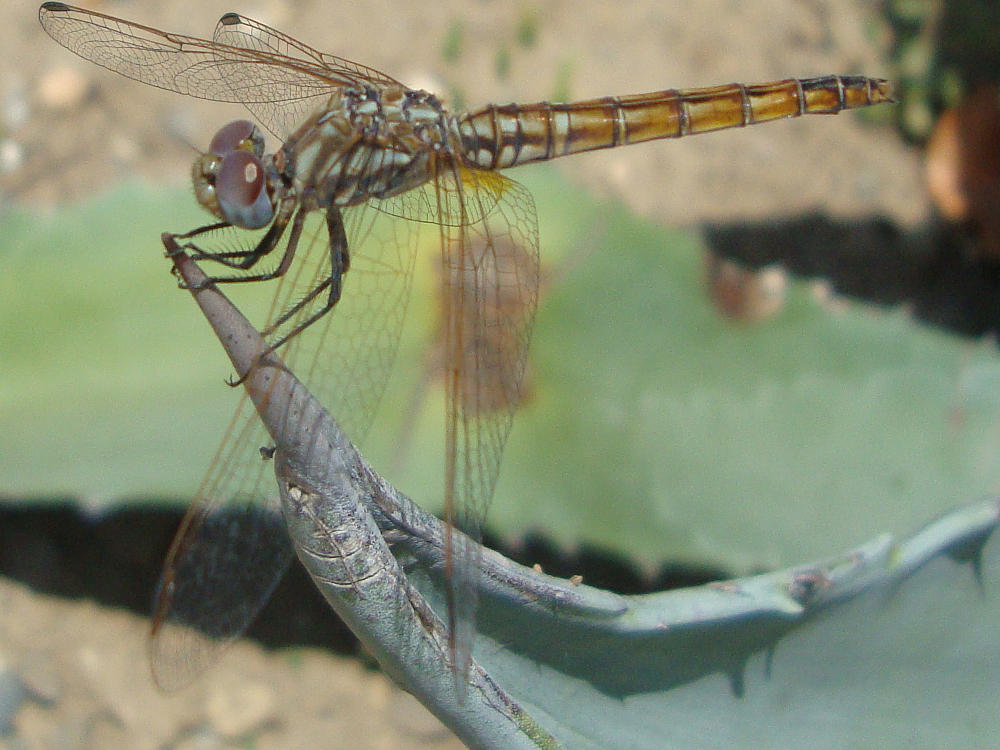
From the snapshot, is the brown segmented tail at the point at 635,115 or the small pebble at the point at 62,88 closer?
the brown segmented tail at the point at 635,115

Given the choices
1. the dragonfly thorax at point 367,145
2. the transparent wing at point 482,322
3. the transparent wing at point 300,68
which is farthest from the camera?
the transparent wing at point 300,68

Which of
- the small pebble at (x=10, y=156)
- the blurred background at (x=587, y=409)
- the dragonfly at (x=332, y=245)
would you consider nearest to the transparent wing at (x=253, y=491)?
the dragonfly at (x=332, y=245)

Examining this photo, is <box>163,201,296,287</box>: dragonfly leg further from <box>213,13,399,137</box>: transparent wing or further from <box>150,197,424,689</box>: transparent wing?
<box>213,13,399,137</box>: transparent wing

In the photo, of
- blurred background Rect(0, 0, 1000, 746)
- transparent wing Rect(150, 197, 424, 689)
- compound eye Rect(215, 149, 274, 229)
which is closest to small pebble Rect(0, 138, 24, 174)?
blurred background Rect(0, 0, 1000, 746)

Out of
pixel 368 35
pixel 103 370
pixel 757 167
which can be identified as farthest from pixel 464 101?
pixel 103 370

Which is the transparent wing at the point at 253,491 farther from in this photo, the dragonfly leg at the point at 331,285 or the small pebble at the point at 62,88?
the small pebble at the point at 62,88

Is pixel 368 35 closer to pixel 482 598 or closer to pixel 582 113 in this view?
pixel 582 113
